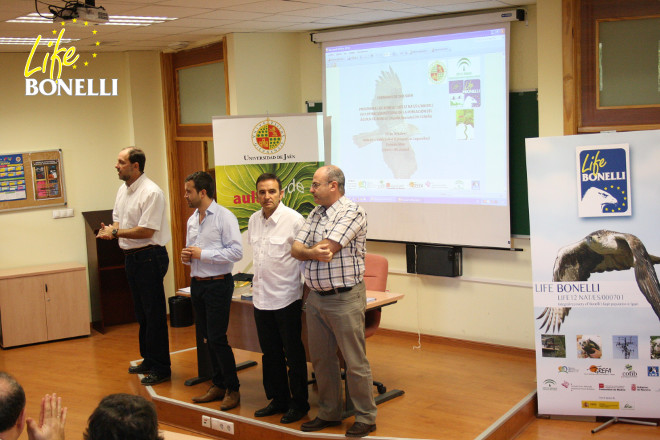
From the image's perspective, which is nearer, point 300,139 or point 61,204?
point 300,139

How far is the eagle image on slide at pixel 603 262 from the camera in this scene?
181 inches

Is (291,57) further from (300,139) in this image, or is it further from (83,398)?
(83,398)

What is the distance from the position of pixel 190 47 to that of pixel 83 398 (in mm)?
3826

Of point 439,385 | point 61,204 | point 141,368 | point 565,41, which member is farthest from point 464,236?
point 61,204

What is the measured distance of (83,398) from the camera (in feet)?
18.4

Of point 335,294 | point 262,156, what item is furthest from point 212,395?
point 262,156

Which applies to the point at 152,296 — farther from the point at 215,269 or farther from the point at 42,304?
the point at 42,304

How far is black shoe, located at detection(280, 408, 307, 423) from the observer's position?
4.56m

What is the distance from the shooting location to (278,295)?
4.49 m

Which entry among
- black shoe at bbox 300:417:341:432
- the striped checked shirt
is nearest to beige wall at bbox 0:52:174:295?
black shoe at bbox 300:417:341:432

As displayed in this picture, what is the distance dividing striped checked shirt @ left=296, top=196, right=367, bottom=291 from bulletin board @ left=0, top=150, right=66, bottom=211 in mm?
4429

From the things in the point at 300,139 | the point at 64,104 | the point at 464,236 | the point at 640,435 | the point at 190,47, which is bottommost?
the point at 640,435

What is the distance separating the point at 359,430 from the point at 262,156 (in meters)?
2.61

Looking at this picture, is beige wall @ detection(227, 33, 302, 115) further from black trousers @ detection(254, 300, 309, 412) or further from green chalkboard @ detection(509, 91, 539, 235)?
black trousers @ detection(254, 300, 309, 412)
